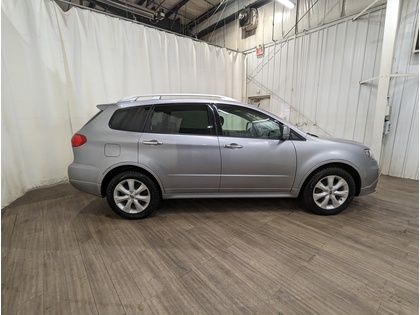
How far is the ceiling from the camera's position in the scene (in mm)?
4805

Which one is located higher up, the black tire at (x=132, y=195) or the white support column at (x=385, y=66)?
the white support column at (x=385, y=66)

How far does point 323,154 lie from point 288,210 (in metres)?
0.85

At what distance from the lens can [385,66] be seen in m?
3.35

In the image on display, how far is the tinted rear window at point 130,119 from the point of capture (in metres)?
2.21

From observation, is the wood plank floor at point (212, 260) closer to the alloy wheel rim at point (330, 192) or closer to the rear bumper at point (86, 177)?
the alloy wheel rim at point (330, 192)

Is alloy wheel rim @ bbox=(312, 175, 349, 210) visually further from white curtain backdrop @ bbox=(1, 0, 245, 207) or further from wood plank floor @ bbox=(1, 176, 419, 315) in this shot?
white curtain backdrop @ bbox=(1, 0, 245, 207)

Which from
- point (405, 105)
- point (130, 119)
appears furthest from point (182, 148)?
point (405, 105)

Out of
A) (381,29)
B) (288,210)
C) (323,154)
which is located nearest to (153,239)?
(288,210)

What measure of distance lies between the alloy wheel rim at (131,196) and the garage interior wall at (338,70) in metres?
4.36

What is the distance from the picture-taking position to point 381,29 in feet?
11.9

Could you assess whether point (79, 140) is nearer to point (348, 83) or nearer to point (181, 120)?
point (181, 120)

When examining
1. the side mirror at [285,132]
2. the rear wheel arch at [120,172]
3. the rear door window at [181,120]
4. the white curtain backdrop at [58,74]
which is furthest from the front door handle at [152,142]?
the white curtain backdrop at [58,74]

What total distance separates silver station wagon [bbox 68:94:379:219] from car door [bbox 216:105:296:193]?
0.01m

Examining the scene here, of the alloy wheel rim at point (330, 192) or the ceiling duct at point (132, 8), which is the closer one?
the alloy wheel rim at point (330, 192)
